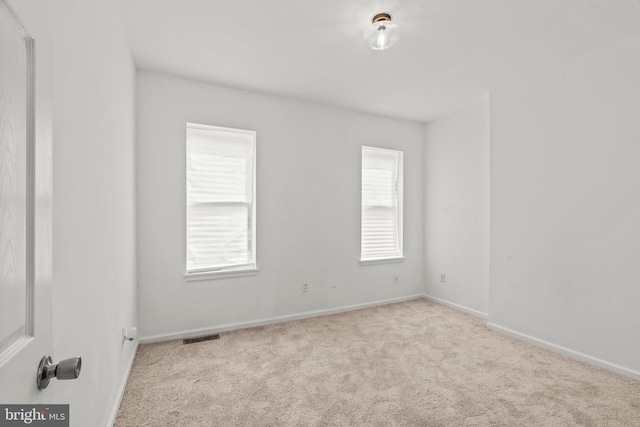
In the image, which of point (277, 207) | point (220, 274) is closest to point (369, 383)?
point (220, 274)

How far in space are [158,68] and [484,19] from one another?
285cm

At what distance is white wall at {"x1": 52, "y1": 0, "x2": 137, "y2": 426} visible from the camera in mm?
1207

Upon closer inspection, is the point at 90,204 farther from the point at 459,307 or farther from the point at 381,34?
the point at 459,307

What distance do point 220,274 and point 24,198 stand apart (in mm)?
2892

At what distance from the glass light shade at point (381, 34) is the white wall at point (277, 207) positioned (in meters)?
1.56

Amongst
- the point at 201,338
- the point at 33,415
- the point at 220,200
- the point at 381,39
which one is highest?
the point at 381,39

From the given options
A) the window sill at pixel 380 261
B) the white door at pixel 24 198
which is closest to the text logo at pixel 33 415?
the white door at pixel 24 198

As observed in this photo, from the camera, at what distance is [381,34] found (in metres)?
2.37

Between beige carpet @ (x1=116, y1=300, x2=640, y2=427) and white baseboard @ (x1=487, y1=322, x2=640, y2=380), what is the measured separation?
0.24ft

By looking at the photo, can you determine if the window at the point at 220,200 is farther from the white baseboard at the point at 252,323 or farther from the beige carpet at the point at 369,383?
the beige carpet at the point at 369,383

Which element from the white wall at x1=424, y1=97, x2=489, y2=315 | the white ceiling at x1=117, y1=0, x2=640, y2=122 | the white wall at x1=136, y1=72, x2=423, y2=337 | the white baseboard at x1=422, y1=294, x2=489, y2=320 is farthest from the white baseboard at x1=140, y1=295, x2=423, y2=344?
the white ceiling at x1=117, y1=0, x2=640, y2=122

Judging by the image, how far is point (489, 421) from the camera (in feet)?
6.32

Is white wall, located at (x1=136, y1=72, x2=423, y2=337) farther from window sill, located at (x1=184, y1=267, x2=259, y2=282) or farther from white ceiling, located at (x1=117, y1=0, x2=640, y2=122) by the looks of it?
white ceiling, located at (x1=117, y1=0, x2=640, y2=122)

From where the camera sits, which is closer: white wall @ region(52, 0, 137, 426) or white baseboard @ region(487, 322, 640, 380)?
white wall @ region(52, 0, 137, 426)
